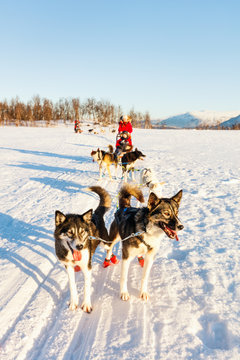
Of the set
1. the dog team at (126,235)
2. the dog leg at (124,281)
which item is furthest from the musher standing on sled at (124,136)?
the dog leg at (124,281)

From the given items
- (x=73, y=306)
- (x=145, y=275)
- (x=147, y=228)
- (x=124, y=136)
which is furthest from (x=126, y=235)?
(x=124, y=136)

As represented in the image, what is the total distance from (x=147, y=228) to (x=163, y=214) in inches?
10.0

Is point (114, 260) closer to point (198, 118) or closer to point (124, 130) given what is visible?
point (124, 130)

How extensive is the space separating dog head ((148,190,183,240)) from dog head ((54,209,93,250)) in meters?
0.75

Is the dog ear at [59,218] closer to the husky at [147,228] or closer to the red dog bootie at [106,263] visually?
the husky at [147,228]

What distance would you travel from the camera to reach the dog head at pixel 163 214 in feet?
7.41

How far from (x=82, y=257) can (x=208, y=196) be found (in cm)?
507

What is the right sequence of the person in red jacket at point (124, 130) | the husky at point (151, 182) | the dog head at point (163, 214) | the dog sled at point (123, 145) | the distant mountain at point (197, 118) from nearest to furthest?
the dog head at point (163, 214) < the husky at point (151, 182) < the dog sled at point (123, 145) < the person in red jacket at point (124, 130) < the distant mountain at point (197, 118)

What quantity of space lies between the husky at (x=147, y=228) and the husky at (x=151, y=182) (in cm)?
259

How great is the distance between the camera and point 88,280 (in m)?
2.52

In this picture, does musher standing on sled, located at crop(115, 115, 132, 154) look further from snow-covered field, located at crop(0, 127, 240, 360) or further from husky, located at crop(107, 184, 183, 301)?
husky, located at crop(107, 184, 183, 301)

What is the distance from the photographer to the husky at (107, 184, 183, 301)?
2305mm

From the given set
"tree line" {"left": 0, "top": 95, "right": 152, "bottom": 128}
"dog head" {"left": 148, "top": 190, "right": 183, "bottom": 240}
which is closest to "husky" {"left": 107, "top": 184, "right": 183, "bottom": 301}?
"dog head" {"left": 148, "top": 190, "right": 183, "bottom": 240}

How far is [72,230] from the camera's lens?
2.31m
